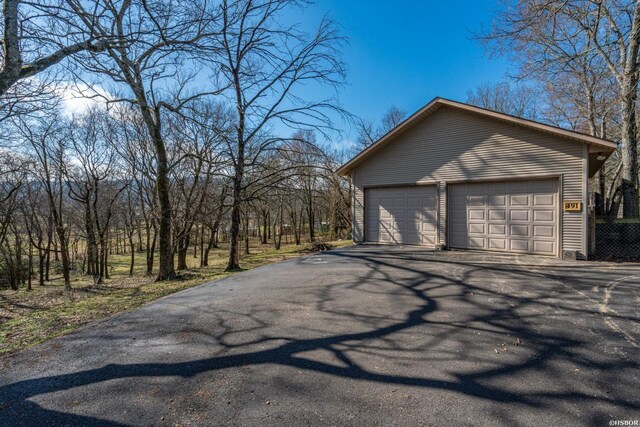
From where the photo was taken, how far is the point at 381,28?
1073 centimetres

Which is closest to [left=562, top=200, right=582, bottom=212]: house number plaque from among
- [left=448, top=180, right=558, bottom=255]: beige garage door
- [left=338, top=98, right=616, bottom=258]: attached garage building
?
[left=338, top=98, right=616, bottom=258]: attached garage building

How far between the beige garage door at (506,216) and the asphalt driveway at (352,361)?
9.88 ft

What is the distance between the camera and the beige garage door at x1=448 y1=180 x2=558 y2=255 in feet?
27.3

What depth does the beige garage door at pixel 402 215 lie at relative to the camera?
409 inches

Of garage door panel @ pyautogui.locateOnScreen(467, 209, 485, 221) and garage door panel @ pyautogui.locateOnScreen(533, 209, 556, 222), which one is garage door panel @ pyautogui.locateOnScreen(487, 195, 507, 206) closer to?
garage door panel @ pyautogui.locateOnScreen(467, 209, 485, 221)

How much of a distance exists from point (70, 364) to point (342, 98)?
9456mm

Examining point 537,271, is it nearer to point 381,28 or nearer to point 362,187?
point 362,187

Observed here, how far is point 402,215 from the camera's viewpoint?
11.0 meters

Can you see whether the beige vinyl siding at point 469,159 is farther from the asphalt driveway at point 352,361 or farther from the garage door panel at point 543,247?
the asphalt driveway at point 352,361

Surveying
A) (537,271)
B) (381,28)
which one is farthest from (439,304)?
(381,28)

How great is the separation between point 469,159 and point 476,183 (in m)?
0.80

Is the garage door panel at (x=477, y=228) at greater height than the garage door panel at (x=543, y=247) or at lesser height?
greater

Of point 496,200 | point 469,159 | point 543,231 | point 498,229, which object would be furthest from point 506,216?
point 469,159

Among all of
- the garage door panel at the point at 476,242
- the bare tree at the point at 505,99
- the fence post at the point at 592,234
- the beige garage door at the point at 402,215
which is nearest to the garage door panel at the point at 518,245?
the garage door panel at the point at 476,242
